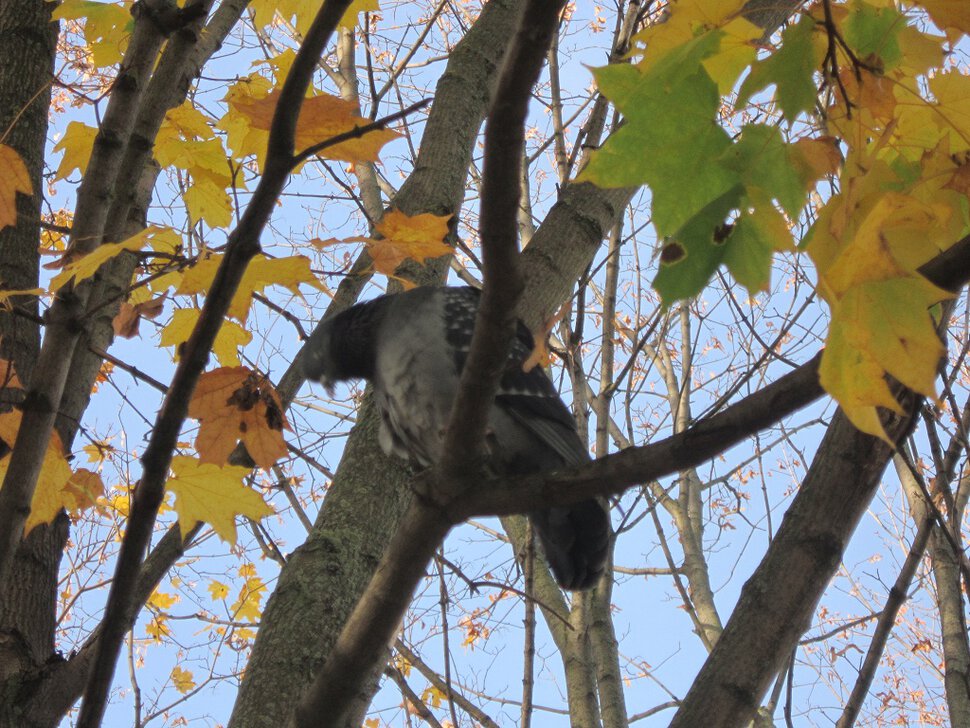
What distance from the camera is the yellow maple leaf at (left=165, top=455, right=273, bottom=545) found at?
2029mm

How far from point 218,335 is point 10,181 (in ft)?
1.88

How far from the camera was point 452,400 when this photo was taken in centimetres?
275

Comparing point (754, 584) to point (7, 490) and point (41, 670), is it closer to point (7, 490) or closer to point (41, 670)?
point (7, 490)

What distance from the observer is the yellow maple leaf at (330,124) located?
166 cm

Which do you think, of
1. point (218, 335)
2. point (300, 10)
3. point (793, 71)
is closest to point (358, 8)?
point (300, 10)

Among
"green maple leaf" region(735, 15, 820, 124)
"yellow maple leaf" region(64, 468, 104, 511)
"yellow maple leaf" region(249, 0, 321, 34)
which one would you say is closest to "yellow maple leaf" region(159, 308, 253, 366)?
"yellow maple leaf" region(64, 468, 104, 511)

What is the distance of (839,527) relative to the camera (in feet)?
5.13

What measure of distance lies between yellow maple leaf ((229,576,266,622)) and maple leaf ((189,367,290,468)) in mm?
3885

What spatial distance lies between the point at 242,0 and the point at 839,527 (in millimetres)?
2793

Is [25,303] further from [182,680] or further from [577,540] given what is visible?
[182,680]

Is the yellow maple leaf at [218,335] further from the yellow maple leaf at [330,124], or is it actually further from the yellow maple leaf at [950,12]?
the yellow maple leaf at [950,12]

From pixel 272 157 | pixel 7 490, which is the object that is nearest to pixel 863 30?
pixel 272 157

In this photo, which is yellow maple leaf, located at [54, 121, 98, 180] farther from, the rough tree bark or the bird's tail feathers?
the bird's tail feathers

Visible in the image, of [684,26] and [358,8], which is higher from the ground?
[358,8]
